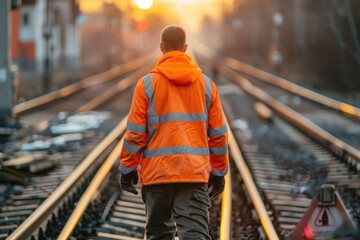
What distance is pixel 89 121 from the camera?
18.4 metres

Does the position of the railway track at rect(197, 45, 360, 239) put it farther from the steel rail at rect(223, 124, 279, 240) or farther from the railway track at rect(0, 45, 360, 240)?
the steel rail at rect(223, 124, 279, 240)

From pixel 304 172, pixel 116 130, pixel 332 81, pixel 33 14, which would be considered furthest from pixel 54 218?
pixel 33 14

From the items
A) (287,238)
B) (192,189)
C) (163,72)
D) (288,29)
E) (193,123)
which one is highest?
(288,29)

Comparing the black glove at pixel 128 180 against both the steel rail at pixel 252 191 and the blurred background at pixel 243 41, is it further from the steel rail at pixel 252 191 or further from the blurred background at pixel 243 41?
the blurred background at pixel 243 41

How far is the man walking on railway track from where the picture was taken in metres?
4.65

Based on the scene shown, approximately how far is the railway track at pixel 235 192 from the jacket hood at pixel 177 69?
238cm

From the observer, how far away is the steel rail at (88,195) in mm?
6970

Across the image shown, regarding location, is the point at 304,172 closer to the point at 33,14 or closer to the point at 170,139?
the point at 170,139

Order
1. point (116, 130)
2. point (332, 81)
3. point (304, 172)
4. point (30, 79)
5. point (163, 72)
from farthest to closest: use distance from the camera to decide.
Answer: point (30, 79)
point (332, 81)
point (116, 130)
point (304, 172)
point (163, 72)

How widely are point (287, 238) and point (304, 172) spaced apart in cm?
448

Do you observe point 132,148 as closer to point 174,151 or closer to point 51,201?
point 174,151

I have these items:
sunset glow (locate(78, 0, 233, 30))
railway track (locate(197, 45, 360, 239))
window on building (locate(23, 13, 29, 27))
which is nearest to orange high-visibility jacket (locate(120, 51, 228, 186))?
railway track (locate(197, 45, 360, 239))

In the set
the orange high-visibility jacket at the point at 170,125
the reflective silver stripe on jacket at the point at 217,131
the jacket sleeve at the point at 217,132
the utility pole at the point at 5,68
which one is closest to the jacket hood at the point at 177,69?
the orange high-visibility jacket at the point at 170,125

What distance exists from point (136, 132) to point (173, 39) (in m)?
0.56
